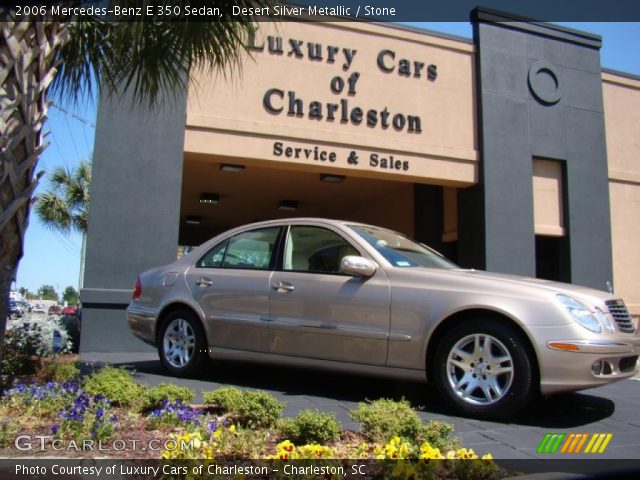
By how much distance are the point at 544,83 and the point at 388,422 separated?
10.1 meters

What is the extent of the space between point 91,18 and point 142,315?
296cm

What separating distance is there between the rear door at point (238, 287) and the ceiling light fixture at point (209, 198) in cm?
943

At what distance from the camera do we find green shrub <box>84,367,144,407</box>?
411cm

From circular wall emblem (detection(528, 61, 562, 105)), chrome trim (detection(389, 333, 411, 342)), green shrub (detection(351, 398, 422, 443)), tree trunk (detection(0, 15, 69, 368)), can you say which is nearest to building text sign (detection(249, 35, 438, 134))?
circular wall emblem (detection(528, 61, 562, 105))

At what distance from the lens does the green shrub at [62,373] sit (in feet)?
16.4

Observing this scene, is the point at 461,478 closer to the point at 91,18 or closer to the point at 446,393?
the point at 446,393

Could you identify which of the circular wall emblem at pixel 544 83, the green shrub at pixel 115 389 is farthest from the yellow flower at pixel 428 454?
the circular wall emblem at pixel 544 83

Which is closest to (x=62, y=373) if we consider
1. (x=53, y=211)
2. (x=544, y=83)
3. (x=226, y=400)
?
(x=226, y=400)

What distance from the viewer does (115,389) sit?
4.12m

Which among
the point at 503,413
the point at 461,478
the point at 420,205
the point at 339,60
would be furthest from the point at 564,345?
the point at 420,205

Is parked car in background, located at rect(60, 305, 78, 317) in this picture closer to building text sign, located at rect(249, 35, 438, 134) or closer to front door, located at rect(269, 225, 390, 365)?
building text sign, located at rect(249, 35, 438, 134)

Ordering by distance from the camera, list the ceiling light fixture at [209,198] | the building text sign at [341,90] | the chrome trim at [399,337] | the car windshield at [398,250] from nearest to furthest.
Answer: the chrome trim at [399,337]
the car windshield at [398,250]
the building text sign at [341,90]
the ceiling light fixture at [209,198]

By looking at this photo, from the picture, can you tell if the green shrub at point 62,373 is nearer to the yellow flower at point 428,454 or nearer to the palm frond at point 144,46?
the palm frond at point 144,46

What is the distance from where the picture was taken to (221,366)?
653 centimetres
